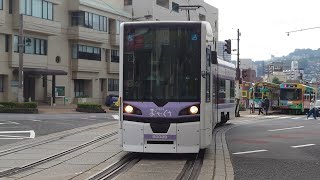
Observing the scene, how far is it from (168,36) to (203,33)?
2.95 feet

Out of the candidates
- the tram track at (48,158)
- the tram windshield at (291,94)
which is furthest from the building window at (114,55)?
the tram track at (48,158)

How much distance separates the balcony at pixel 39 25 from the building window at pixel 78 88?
25.6ft

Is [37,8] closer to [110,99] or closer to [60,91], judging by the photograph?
[60,91]

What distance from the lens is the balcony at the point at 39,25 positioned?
45844 mm

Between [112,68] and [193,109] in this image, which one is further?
[112,68]

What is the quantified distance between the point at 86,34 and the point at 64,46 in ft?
9.58

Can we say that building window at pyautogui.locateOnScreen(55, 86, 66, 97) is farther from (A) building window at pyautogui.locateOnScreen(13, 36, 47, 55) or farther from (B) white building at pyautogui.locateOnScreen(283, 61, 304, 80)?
(B) white building at pyautogui.locateOnScreen(283, 61, 304, 80)

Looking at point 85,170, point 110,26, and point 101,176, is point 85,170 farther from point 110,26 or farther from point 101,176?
point 110,26

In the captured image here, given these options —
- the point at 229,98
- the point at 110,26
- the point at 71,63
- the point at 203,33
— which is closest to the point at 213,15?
the point at 110,26

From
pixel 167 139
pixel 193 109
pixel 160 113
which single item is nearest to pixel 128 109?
pixel 160 113

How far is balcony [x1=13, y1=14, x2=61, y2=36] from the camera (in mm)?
45844

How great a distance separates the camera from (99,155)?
44.1 feet

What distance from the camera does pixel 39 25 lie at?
157 ft

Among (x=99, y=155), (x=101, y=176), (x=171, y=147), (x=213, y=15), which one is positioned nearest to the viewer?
(x=101, y=176)
